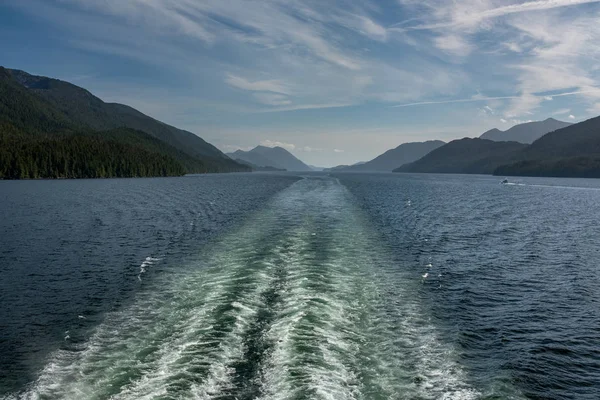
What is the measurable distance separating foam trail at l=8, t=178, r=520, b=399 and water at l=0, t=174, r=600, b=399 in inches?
3.6

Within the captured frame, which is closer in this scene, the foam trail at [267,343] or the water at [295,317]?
the foam trail at [267,343]

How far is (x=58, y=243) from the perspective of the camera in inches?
1671

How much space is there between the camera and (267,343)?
1744 cm

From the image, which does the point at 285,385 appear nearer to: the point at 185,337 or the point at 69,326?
the point at 185,337

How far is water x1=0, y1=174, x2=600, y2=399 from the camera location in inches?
589

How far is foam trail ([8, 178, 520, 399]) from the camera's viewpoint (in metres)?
14.2

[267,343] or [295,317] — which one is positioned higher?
[295,317]

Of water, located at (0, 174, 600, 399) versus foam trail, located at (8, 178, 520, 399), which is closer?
foam trail, located at (8, 178, 520, 399)

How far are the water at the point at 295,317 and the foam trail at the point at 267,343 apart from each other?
0.30 ft

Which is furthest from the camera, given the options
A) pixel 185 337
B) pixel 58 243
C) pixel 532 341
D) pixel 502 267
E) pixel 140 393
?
pixel 58 243

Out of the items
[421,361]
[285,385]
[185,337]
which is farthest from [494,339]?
[185,337]

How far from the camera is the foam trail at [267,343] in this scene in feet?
46.6

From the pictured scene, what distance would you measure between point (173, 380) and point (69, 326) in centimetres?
989

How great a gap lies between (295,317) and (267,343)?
10.7 ft
